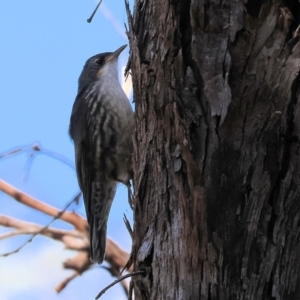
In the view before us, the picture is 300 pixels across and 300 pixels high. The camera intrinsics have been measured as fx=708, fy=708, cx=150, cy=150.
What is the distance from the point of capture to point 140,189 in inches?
108

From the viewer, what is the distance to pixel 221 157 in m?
2.49

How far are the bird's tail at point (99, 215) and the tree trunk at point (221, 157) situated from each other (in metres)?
1.95

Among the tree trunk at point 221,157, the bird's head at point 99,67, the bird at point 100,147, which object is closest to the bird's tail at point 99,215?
the bird at point 100,147

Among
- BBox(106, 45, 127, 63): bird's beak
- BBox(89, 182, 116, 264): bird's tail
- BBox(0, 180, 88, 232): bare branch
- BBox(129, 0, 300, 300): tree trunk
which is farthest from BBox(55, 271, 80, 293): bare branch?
BBox(129, 0, 300, 300): tree trunk

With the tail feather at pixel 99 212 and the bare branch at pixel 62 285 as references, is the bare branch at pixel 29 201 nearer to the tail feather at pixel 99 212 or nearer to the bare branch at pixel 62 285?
the bare branch at pixel 62 285

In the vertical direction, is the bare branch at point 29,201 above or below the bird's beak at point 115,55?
below

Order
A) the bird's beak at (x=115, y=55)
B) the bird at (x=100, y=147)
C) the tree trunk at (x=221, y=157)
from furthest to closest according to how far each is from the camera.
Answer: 1. the bird's beak at (x=115, y=55)
2. the bird at (x=100, y=147)
3. the tree trunk at (x=221, y=157)

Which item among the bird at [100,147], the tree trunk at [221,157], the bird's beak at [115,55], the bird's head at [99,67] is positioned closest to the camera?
the tree trunk at [221,157]

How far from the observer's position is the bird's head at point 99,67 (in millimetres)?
4988

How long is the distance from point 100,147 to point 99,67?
0.78m

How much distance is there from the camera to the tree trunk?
7.92 ft

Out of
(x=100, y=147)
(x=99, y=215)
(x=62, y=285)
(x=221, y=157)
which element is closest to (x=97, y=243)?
(x=99, y=215)

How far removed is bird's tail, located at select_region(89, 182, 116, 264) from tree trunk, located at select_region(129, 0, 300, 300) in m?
1.95

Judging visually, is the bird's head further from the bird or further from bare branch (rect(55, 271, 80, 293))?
bare branch (rect(55, 271, 80, 293))
